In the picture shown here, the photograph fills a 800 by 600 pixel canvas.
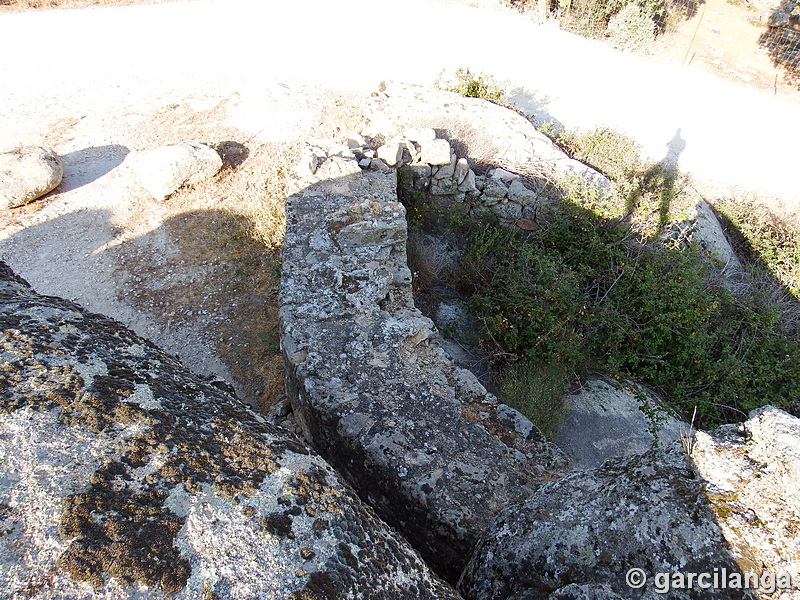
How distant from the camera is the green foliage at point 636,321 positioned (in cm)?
521

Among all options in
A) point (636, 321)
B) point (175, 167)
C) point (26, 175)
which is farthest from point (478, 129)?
point (26, 175)

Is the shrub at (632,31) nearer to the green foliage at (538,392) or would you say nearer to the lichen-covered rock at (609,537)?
the green foliage at (538,392)

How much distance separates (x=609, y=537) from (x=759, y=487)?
1.84 ft

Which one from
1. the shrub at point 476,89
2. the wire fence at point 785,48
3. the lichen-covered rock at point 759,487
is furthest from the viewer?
the wire fence at point 785,48

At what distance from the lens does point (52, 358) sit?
193 centimetres

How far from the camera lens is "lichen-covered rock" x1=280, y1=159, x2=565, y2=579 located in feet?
9.78

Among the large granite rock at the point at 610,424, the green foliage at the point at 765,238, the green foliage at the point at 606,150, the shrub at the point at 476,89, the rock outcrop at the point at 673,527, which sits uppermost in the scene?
the rock outcrop at the point at 673,527

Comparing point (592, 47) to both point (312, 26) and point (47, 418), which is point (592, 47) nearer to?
point (312, 26)

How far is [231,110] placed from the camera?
30.9 ft

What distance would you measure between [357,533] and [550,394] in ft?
10.6

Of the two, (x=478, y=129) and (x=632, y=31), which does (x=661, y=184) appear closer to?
(x=478, y=129)

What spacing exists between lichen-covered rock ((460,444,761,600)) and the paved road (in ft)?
26.7

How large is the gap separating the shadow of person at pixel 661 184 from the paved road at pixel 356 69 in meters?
0.23

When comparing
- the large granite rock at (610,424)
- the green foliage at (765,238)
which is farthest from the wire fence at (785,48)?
the large granite rock at (610,424)
